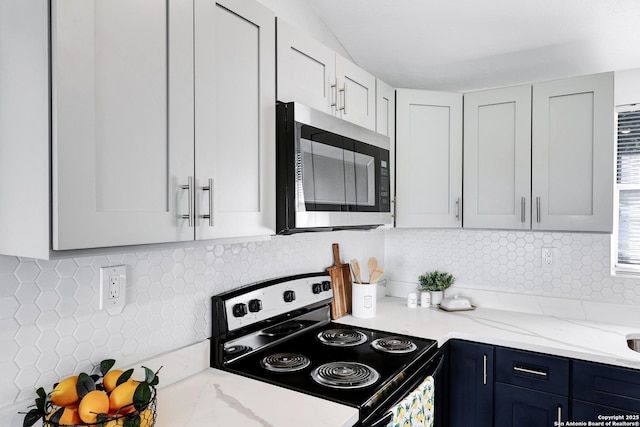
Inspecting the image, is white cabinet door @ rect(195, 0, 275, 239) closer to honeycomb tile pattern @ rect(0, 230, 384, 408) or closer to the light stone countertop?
honeycomb tile pattern @ rect(0, 230, 384, 408)

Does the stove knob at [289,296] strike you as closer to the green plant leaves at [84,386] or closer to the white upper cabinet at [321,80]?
the white upper cabinet at [321,80]

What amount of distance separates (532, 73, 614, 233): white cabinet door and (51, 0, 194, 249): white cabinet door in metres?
1.83

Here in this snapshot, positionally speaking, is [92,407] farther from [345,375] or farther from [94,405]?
[345,375]

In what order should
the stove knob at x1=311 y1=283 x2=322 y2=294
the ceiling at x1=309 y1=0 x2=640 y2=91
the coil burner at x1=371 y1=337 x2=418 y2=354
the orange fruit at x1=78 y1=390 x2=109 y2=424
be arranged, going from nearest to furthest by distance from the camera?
the orange fruit at x1=78 y1=390 x2=109 y2=424
the coil burner at x1=371 y1=337 x2=418 y2=354
the ceiling at x1=309 y1=0 x2=640 y2=91
the stove knob at x1=311 y1=283 x2=322 y2=294

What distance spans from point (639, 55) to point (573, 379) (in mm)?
1648

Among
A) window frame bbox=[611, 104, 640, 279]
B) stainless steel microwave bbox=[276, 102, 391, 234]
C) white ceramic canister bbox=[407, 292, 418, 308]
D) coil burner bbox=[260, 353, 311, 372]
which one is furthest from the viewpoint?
white ceramic canister bbox=[407, 292, 418, 308]

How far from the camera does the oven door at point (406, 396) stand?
139cm

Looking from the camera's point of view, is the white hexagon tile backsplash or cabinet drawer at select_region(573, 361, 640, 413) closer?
the white hexagon tile backsplash

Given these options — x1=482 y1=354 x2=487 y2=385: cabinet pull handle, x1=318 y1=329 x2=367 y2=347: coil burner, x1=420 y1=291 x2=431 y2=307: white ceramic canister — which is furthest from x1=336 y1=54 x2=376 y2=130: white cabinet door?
x1=482 y1=354 x2=487 y2=385: cabinet pull handle

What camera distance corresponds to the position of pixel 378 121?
223cm

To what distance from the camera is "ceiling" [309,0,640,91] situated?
6.44 ft

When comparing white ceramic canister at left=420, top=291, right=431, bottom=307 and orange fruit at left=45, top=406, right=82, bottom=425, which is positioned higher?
orange fruit at left=45, top=406, right=82, bottom=425

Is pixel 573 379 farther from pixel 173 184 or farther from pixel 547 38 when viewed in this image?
pixel 173 184

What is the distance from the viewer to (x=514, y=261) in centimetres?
260
